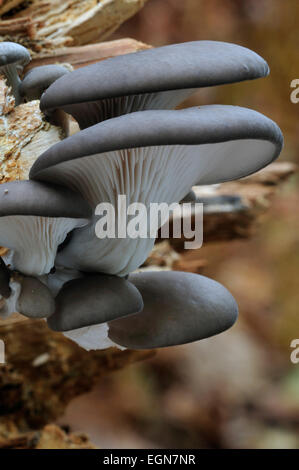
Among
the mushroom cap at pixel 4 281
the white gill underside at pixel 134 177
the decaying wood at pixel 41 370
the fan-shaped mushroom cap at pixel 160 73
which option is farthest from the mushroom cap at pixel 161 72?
the decaying wood at pixel 41 370

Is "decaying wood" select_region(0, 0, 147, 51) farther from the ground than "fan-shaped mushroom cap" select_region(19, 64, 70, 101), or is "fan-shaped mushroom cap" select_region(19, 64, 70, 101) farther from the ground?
"decaying wood" select_region(0, 0, 147, 51)

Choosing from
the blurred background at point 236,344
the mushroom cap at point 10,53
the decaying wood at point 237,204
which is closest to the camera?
the mushroom cap at point 10,53

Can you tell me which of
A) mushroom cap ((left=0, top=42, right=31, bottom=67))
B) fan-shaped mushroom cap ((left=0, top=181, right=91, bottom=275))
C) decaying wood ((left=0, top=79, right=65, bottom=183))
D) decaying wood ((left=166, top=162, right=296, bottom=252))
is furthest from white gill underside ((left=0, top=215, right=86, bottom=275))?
decaying wood ((left=166, top=162, right=296, bottom=252))

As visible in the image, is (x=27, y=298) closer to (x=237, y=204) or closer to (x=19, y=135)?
(x=19, y=135)

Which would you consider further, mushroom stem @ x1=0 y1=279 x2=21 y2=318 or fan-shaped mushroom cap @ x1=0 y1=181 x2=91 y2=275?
mushroom stem @ x1=0 y1=279 x2=21 y2=318

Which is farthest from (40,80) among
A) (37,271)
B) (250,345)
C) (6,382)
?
(250,345)

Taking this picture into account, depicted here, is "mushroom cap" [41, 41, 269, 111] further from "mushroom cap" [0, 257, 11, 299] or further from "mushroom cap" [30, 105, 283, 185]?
"mushroom cap" [0, 257, 11, 299]

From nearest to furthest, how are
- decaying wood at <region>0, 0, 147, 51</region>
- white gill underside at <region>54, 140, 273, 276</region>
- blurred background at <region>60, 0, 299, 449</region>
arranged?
white gill underside at <region>54, 140, 273, 276</region> → decaying wood at <region>0, 0, 147, 51</region> → blurred background at <region>60, 0, 299, 449</region>

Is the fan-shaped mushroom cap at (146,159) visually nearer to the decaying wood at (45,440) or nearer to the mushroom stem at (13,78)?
the mushroom stem at (13,78)
